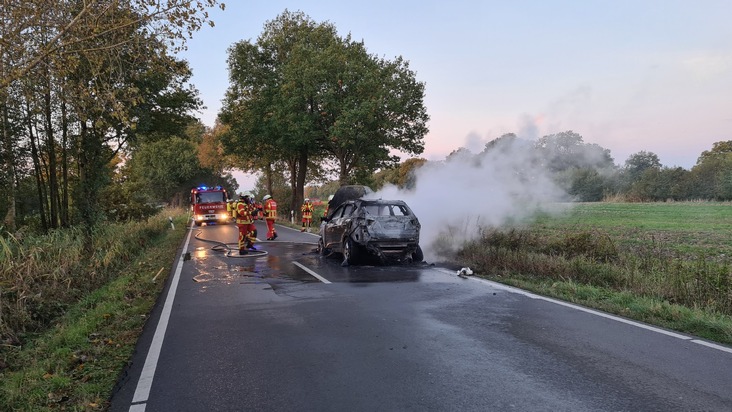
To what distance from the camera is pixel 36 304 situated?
316 inches

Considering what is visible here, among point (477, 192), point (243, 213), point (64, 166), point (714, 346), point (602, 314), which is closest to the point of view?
point (714, 346)

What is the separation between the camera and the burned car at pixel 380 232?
439 inches

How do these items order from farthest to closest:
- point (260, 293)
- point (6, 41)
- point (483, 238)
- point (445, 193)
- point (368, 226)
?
point (445, 193) < point (483, 238) < point (368, 226) < point (260, 293) < point (6, 41)

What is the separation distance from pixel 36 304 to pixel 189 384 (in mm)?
5597

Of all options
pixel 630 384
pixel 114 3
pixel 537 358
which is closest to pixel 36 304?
pixel 114 3

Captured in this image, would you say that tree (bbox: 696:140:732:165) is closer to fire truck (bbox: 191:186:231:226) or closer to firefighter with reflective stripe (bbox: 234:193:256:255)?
fire truck (bbox: 191:186:231:226)

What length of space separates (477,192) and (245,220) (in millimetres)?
7295

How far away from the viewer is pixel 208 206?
30.9 metres

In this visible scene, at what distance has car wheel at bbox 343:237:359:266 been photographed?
11586mm

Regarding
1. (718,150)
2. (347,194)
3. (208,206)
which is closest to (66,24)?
(347,194)

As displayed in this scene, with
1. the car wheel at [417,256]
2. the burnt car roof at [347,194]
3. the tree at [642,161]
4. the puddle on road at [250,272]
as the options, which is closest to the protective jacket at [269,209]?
the burnt car roof at [347,194]

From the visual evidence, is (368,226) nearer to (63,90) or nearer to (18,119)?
(63,90)

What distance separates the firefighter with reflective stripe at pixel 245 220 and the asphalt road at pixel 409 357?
5.86m

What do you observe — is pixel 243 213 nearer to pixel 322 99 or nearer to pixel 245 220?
pixel 245 220
